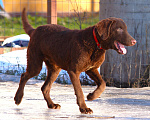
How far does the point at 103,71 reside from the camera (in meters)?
7.69

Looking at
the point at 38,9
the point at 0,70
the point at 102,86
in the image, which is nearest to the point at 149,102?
the point at 102,86

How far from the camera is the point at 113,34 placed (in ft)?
15.9

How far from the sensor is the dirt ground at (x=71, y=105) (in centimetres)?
481

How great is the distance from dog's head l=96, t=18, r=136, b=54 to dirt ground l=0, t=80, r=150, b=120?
86cm

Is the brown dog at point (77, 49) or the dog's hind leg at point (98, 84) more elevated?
the brown dog at point (77, 49)

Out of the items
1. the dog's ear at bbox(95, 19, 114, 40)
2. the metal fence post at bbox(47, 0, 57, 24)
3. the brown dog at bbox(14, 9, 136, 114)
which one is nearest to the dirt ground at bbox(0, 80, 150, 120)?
the brown dog at bbox(14, 9, 136, 114)

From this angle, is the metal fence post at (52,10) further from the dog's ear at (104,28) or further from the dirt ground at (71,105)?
the dog's ear at (104,28)

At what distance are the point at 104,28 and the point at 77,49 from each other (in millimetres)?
447

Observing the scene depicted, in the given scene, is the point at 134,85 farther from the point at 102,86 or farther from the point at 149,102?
the point at 102,86

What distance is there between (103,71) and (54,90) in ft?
4.21

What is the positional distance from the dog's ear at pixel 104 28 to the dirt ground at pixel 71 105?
1018 millimetres

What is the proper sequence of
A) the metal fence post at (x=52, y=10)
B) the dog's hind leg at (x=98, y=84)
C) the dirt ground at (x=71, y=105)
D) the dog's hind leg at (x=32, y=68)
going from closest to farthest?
1. the dirt ground at (x=71, y=105)
2. the dog's hind leg at (x=98, y=84)
3. the dog's hind leg at (x=32, y=68)
4. the metal fence post at (x=52, y=10)

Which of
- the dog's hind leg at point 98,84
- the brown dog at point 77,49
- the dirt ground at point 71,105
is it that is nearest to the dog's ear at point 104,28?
the brown dog at point 77,49

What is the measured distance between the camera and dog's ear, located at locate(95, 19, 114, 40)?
4.82m
